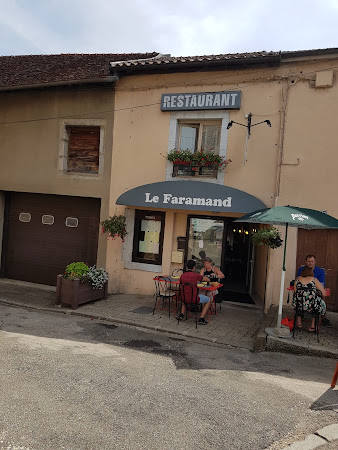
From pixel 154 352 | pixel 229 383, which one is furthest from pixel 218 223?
pixel 229 383

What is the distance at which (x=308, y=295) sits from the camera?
6.68 m

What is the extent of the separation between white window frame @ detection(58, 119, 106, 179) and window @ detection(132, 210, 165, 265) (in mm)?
1784

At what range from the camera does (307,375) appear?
532 cm

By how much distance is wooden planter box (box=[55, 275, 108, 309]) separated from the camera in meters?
8.55

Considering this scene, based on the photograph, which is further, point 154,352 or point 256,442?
point 154,352

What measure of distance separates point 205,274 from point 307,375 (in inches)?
143

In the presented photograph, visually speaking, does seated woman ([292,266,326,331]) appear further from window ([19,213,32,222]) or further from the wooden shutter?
window ([19,213,32,222])

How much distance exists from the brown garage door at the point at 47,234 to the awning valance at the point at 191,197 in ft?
6.03

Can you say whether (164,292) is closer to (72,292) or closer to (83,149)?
(72,292)

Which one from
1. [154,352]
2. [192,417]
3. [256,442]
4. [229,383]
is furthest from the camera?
[154,352]

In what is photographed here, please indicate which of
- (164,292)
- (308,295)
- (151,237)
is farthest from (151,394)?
(151,237)

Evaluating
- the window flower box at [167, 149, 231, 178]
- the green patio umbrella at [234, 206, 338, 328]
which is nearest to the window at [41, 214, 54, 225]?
the window flower box at [167, 149, 231, 178]

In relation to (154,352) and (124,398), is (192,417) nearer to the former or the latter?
(124,398)

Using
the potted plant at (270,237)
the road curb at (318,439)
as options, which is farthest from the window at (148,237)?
the road curb at (318,439)
